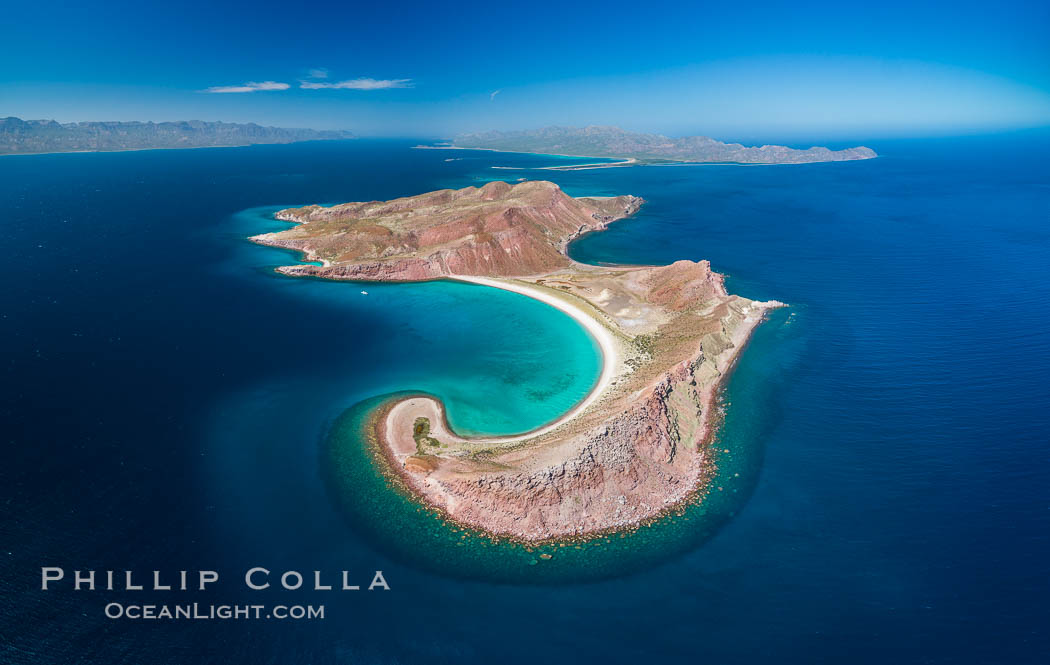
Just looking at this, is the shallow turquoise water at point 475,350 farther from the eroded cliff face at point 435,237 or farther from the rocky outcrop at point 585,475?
the rocky outcrop at point 585,475

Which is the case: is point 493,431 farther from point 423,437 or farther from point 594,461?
point 594,461

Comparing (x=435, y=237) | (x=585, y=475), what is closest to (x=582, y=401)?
(x=585, y=475)

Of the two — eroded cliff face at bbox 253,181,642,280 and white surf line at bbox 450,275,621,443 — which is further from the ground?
eroded cliff face at bbox 253,181,642,280

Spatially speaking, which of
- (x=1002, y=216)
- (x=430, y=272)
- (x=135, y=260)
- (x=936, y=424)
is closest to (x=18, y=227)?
(x=135, y=260)

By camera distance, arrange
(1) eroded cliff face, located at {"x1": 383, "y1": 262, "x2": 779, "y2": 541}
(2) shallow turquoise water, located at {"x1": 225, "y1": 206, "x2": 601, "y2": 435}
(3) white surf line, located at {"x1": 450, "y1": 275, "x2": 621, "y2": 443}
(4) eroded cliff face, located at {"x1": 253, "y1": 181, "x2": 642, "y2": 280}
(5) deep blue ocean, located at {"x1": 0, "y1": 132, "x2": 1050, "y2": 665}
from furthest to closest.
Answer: (4) eroded cliff face, located at {"x1": 253, "y1": 181, "x2": 642, "y2": 280}
(2) shallow turquoise water, located at {"x1": 225, "y1": 206, "x2": 601, "y2": 435}
(3) white surf line, located at {"x1": 450, "y1": 275, "x2": 621, "y2": 443}
(1) eroded cliff face, located at {"x1": 383, "y1": 262, "x2": 779, "y2": 541}
(5) deep blue ocean, located at {"x1": 0, "y1": 132, "x2": 1050, "y2": 665}

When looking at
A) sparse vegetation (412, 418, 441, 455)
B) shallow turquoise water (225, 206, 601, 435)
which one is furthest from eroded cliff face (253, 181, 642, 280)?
sparse vegetation (412, 418, 441, 455)

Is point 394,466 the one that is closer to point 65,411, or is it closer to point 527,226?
point 65,411

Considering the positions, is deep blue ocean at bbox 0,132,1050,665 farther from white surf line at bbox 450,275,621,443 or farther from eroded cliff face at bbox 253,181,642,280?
eroded cliff face at bbox 253,181,642,280
